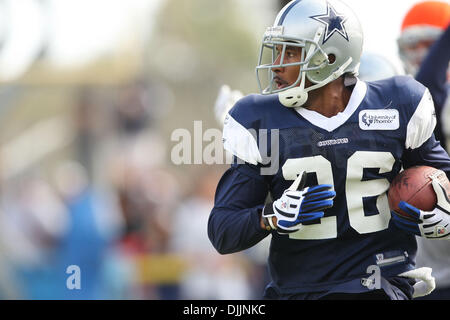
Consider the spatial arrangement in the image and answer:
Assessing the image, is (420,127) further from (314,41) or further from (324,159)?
(314,41)

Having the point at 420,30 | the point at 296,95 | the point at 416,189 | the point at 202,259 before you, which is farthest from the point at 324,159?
the point at 202,259

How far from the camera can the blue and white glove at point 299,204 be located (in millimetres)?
3629

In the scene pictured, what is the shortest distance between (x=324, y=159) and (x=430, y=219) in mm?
496

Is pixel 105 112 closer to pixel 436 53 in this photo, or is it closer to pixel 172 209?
pixel 172 209

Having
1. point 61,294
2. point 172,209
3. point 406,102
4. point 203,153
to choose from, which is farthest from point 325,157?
point 172,209

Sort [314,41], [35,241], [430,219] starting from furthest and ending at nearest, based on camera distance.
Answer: [35,241]
[314,41]
[430,219]

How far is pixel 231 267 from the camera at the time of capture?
33.9ft

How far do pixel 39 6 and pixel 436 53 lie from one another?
7434mm

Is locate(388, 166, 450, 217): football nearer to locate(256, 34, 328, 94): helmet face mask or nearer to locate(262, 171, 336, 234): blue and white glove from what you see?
locate(262, 171, 336, 234): blue and white glove

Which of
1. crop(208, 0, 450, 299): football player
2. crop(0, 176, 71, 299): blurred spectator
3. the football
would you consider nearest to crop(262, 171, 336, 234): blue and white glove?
crop(208, 0, 450, 299): football player

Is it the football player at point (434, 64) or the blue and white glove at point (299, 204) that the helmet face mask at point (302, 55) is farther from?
the football player at point (434, 64)

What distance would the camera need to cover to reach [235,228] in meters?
3.79

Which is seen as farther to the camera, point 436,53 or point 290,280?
point 436,53

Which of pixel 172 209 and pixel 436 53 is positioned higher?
pixel 436 53
